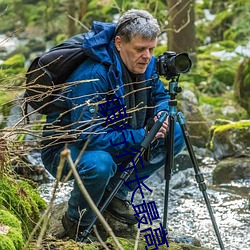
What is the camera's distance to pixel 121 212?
3809mm

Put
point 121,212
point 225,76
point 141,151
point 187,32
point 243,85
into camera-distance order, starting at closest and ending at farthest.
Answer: point 141,151 → point 121,212 → point 243,85 → point 187,32 → point 225,76

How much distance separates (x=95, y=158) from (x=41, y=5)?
13019 millimetres

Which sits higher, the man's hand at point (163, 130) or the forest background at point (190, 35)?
the man's hand at point (163, 130)

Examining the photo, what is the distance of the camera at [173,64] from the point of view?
332 centimetres

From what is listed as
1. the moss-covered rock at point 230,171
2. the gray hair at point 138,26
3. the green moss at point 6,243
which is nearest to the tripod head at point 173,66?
the gray hair at point 138,26

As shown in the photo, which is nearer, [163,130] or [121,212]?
[163,130]

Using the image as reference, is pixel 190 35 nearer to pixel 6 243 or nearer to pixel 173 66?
pixel 173 66

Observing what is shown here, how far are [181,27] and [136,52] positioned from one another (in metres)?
6.93

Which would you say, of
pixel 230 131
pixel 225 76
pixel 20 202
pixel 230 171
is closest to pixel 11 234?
pixel 20 202

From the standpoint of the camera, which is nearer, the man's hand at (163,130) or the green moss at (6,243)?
the green moss at (6,243)

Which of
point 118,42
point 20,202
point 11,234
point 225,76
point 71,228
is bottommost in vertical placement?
point 225,76

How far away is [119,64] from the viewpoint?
3406mm

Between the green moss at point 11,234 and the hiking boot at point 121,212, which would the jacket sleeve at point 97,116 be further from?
the green moss at point 11,234

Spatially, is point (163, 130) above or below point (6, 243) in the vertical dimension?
below
